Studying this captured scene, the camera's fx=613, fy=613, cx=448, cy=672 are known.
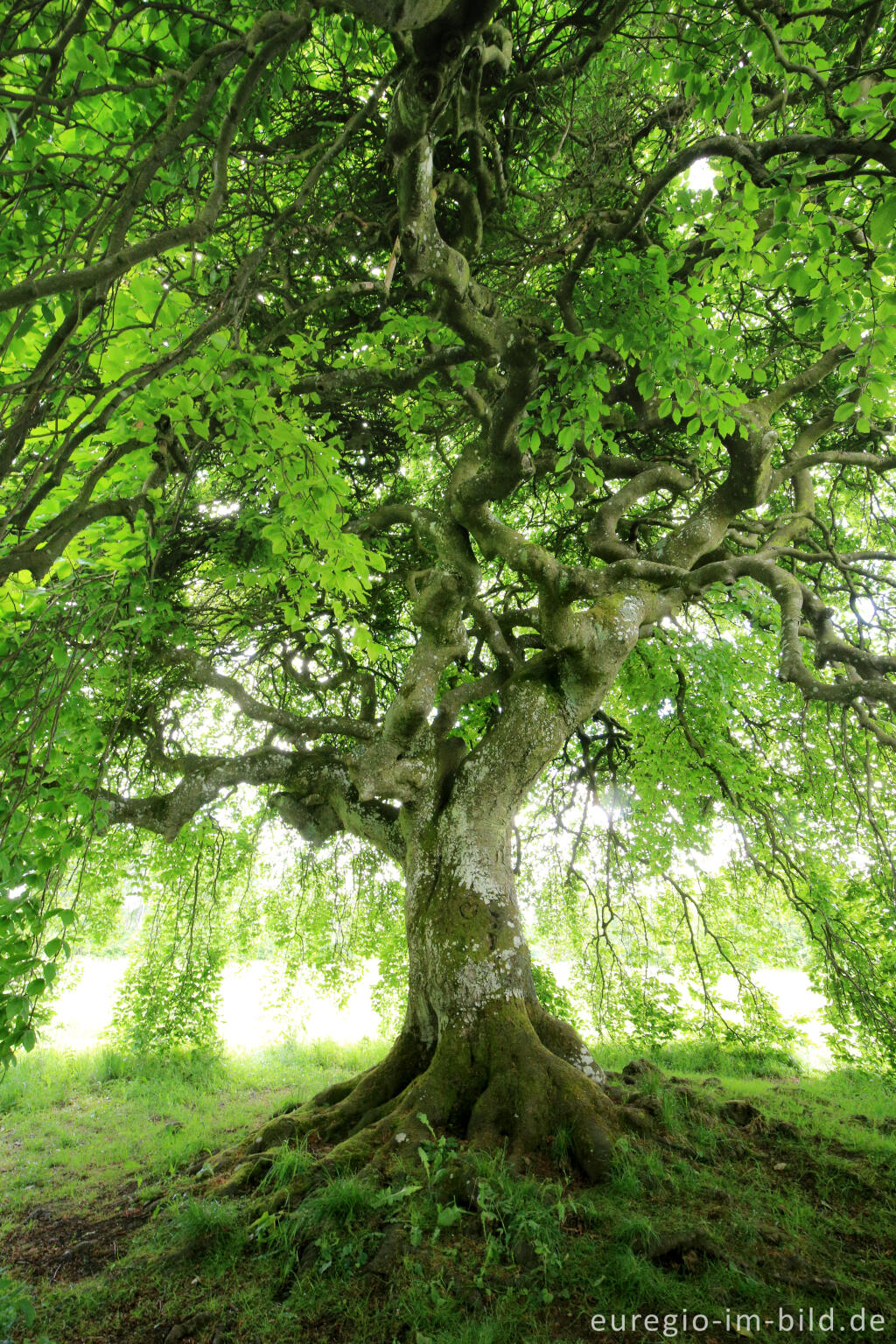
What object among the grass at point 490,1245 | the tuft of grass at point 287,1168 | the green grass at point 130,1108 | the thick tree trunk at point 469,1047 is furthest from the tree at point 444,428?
the green grass at point 130,1108

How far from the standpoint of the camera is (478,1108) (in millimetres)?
3727

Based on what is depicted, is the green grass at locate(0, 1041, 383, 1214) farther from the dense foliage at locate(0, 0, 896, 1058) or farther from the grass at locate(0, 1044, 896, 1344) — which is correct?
the dense foliage at locate(0, 0, 896, 1058)

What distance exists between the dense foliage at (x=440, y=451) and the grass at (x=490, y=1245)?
140 centimetres

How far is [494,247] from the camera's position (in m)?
4.97

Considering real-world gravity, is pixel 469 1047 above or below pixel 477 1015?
below

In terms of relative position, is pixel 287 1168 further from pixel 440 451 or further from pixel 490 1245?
pixel 440 451

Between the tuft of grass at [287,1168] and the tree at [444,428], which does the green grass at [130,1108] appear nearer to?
the tuft of grass at [287,1168]

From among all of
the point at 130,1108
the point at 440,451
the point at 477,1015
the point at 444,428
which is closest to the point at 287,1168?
the point at 477,1015

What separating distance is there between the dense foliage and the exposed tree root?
1765 millimetres

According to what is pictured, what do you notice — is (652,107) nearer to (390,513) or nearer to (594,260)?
(594,260)

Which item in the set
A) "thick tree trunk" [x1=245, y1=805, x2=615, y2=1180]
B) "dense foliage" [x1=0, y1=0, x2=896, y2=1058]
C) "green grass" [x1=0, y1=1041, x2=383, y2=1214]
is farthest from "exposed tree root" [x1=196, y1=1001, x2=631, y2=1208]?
"dense foliage" [x1=0, y1=0, x2=896, y2=1058]

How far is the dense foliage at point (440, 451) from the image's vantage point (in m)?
2.14

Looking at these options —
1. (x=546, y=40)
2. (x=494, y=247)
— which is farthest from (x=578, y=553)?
(x=546, y=40)

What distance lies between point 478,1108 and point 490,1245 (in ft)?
3.02
